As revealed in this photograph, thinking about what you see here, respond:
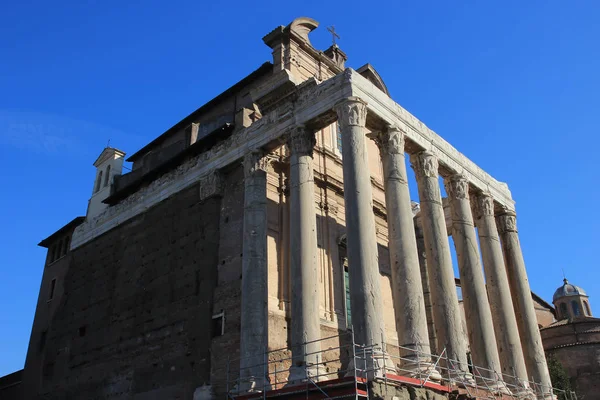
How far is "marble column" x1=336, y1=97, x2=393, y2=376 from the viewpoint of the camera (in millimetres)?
11648

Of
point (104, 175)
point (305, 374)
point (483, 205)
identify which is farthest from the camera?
point (104, 175)

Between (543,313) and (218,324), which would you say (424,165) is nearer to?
(218,324)

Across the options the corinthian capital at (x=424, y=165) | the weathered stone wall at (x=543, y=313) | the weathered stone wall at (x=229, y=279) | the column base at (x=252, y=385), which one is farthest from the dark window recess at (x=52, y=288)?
the weathered stone wall at (x=543, y=313)

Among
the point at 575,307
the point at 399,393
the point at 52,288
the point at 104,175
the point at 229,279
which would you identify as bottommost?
the point at 399,393

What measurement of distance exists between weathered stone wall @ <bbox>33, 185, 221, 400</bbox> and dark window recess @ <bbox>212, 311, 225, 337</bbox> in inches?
9.8

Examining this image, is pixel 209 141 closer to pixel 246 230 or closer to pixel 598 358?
pixel 246 230

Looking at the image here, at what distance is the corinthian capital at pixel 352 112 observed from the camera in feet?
45.3

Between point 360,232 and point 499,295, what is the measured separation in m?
6.37

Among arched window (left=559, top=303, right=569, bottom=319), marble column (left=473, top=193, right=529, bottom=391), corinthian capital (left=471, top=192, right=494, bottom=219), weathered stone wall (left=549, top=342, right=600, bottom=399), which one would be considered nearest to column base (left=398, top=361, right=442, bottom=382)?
marble column (left=473, top=193, right=529, bottom=391)

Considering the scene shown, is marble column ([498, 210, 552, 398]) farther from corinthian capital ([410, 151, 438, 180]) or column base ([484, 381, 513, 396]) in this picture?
corinthian capital ([410, 151, 438, 180])

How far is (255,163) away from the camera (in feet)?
52.2

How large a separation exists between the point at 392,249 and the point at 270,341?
3.70 metres

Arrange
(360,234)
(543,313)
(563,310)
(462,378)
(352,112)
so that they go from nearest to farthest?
1. (360,234)
2. (462,378)
3. (352,112)
4. (543,313)
5. (563,310)

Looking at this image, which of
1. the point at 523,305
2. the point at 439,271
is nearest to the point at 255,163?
the point at 439,271
